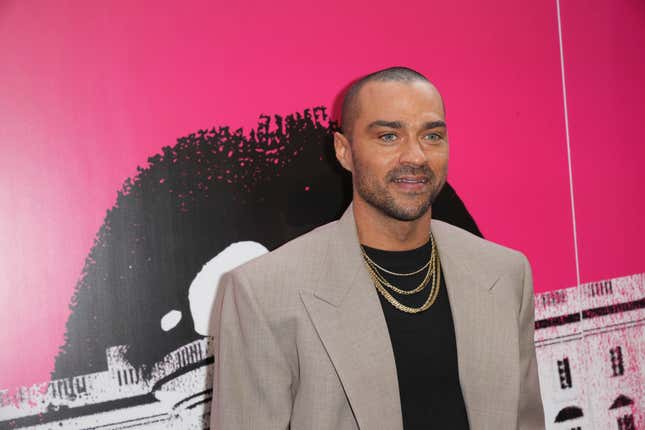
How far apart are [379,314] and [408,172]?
14.4 inches

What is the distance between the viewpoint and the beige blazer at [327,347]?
1.41 meters

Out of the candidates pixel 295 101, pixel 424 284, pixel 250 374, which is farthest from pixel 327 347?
pixel 295 101

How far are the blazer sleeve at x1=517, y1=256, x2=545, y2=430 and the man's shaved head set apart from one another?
66 centimetres

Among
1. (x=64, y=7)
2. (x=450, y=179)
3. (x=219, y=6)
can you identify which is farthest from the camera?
(x=450, y=179)

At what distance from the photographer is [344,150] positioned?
1.65 meters

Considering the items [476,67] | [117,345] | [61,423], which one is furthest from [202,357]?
[476,67]

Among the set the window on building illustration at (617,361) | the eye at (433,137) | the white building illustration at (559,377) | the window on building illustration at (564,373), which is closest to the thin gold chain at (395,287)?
the eye at (433,137)

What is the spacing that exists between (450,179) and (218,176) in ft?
2.73

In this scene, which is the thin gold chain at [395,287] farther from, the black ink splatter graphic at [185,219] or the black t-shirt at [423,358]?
the black ink splatter graphic at [185,219]

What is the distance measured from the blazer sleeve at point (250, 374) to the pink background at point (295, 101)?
0.54 metres

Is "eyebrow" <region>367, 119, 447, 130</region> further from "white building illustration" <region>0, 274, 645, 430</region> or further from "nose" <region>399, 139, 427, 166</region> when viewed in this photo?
"white building illustration" <region>0, 274, 645, 430</region>

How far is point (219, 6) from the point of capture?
71.3 inches

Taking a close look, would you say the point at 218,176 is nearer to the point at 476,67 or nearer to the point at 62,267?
the point at 62,267

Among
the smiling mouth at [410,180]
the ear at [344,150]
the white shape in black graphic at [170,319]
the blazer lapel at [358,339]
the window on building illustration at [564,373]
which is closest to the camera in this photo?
the blazer lapel at [358,339]
